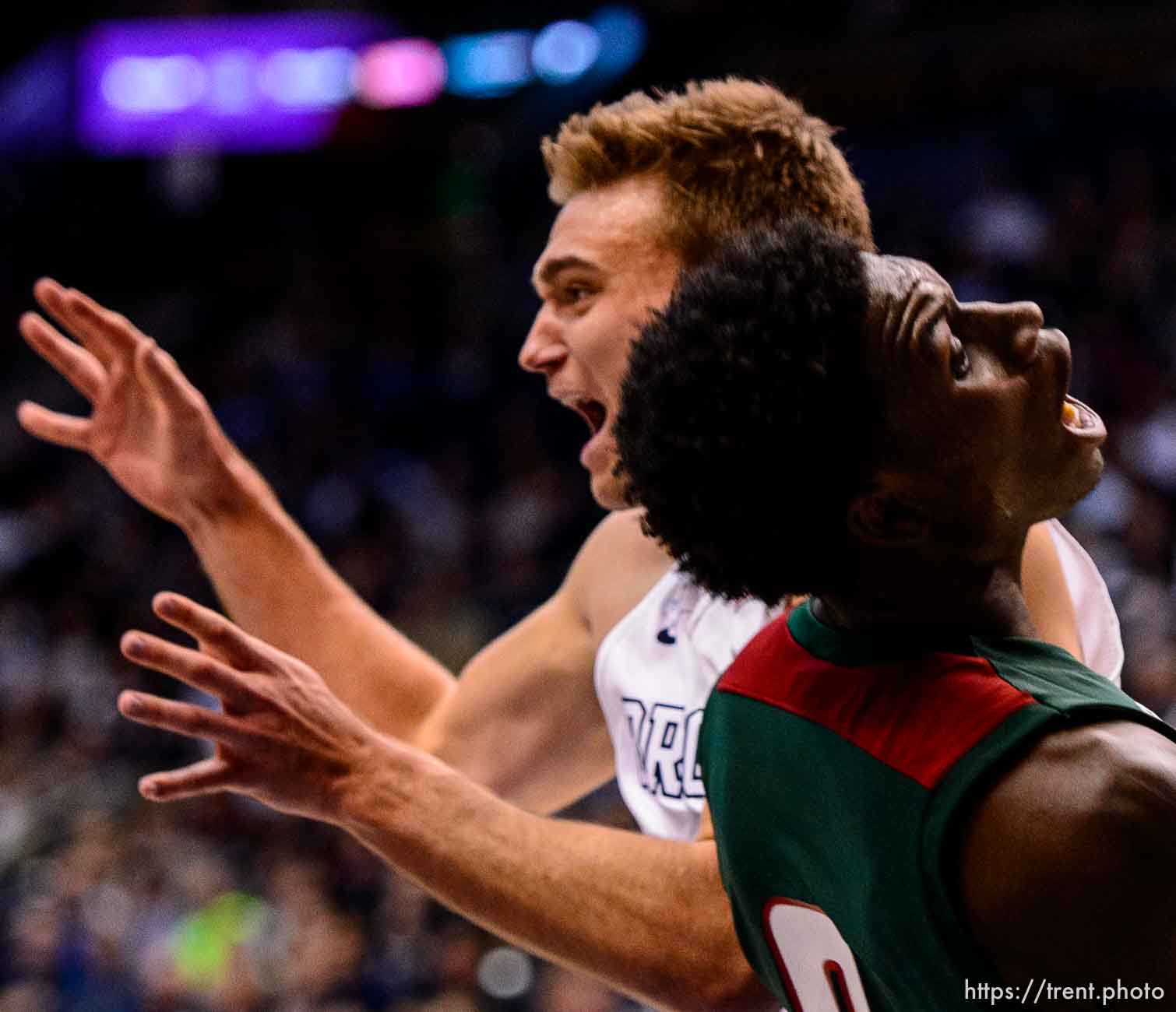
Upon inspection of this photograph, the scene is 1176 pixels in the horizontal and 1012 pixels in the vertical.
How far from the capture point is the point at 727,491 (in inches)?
49.7

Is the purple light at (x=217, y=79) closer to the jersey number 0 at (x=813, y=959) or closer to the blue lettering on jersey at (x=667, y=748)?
the blue lettering on jersey at (x=667, y=748)

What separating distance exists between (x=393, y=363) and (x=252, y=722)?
9421 millimetres

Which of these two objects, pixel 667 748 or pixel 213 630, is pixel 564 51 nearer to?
pixel 667 748

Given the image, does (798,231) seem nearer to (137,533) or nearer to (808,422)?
(808,422)

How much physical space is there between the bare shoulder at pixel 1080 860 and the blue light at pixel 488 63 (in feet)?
39.0

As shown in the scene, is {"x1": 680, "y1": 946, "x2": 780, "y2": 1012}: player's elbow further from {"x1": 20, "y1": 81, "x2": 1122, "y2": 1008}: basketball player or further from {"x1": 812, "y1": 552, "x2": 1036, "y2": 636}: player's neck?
{"x1": 812, "y1": 552, "x2": 1036, "y2": 636}: player's neck

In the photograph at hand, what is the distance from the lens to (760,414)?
4.04 ft

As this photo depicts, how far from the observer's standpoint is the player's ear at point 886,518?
1.28 meters

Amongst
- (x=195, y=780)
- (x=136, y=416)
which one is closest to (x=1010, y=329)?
(x=195, y=780)

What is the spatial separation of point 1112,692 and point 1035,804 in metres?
0.17

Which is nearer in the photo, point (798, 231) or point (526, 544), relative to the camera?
point (798, 231)

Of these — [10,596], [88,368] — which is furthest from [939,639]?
[10,596]

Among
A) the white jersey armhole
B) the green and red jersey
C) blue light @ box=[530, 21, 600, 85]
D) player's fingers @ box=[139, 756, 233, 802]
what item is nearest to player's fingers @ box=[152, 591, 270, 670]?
player's fingers @ box=[139, 756, 233, 802]

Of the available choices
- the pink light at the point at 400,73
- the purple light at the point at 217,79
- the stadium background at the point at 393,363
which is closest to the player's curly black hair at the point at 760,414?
the stadium background at the point at 393,363
